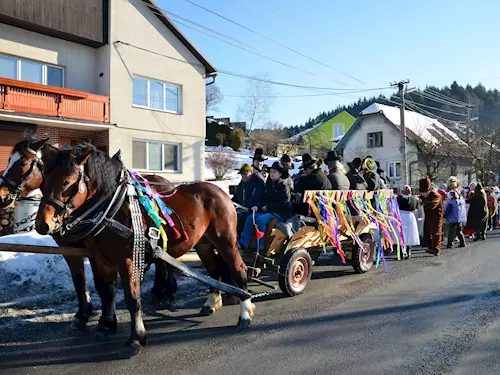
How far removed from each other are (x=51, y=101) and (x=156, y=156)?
451 centimetres

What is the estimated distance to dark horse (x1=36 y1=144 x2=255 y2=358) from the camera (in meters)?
3.70

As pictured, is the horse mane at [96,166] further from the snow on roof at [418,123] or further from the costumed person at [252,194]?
the snow on roof at [418,123]

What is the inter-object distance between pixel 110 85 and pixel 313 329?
12.7 metres

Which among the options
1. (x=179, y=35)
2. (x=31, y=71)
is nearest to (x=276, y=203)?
(x=31, y=71)

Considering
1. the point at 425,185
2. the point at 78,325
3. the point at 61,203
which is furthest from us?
the point at 425,185

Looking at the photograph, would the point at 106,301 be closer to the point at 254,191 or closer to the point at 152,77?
the point at 254,191

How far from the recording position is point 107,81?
1480cm

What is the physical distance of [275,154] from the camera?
37938 millimetres

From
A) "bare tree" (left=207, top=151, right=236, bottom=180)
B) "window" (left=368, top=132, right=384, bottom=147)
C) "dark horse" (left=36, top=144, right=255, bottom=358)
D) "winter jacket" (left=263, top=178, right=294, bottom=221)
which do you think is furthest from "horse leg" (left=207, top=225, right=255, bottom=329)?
"window" (left=368, top=132, right=384, bottom=147)

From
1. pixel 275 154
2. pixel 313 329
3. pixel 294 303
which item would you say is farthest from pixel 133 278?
pixel 275 154

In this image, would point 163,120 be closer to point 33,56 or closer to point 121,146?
point 121,146

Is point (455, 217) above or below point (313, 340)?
above

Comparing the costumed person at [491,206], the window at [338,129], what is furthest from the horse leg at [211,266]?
the window at [338,129]

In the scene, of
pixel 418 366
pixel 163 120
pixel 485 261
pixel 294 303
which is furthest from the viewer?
pixel 163 120
